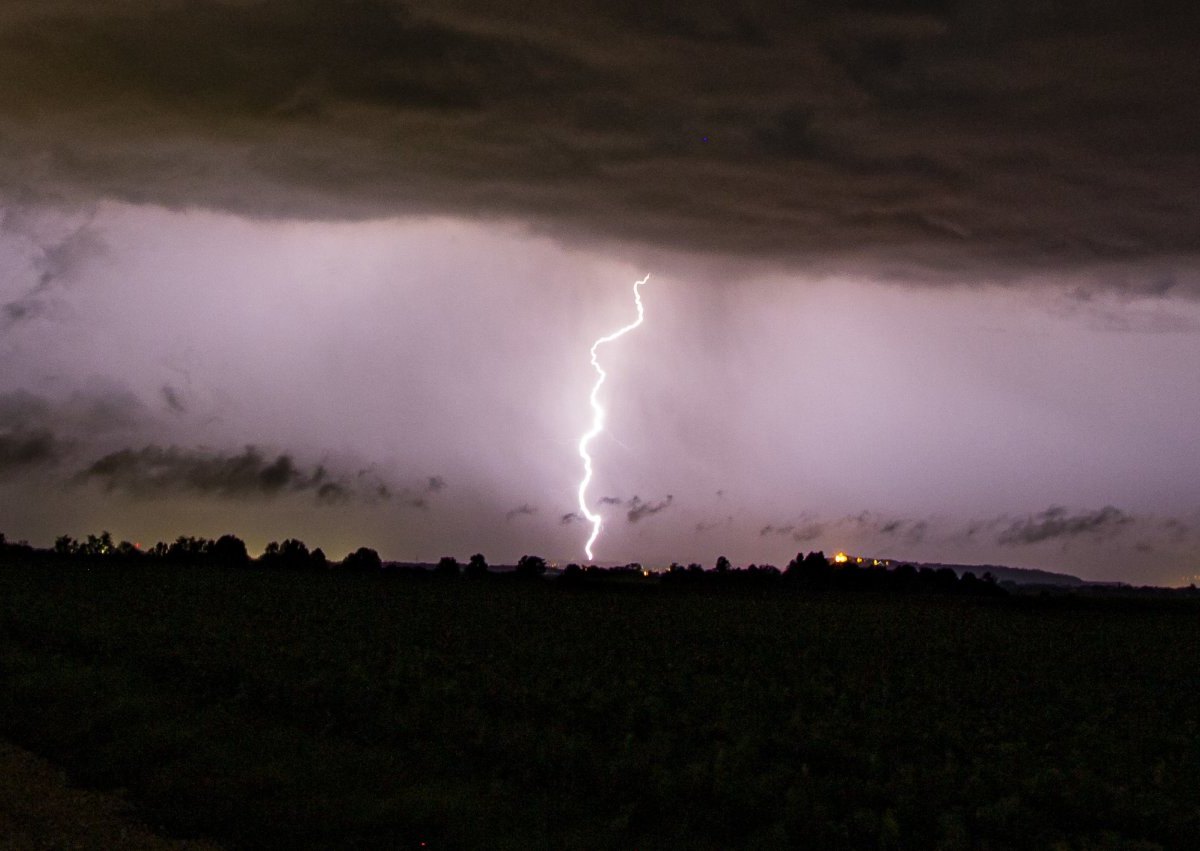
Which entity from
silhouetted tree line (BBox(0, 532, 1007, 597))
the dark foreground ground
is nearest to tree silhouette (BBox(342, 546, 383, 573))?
silhouetted tree line (BBox(0, 532, 1007, 597))

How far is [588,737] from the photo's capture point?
2112cm

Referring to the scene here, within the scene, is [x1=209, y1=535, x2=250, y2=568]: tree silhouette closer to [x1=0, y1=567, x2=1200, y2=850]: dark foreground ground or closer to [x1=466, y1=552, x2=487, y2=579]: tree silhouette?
[x1=466, y1=552, x2=487, y2=579]: tree silhouette

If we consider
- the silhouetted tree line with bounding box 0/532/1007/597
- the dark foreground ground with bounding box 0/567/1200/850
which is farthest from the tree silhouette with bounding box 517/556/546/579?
the dark foreground ground with bounding box 0/567/1200/850

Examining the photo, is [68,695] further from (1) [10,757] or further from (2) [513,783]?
(2) [513,783]

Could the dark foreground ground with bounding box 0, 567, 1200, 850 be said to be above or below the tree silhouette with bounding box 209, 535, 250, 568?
below

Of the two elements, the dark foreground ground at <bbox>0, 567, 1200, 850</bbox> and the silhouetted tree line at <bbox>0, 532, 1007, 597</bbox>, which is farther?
the silhouetted tree line at <bbox>0, 532, 1007, 597</bbox>

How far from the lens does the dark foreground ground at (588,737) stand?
15133 millimetres

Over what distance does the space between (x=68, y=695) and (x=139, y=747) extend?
689 centimetres

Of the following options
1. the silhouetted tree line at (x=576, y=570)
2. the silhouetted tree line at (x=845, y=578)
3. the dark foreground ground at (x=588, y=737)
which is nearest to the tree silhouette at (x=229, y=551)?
the silhouetted tree line at (x=576, y=570)

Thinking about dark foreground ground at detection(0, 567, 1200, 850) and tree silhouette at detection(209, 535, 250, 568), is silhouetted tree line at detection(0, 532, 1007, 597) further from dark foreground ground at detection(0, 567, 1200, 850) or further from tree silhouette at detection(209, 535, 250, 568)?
dark foreground ground at detection(0, 567, 1200, 850)

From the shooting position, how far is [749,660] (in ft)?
131

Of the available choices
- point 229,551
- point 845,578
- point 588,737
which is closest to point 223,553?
point 229,551

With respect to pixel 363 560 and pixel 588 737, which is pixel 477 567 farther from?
pixel 588 737

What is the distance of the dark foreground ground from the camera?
15133mm
